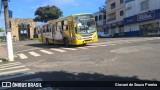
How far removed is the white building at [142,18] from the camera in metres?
44.7

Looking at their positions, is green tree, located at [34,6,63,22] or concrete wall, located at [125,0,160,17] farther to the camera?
green tree, located at [34,6,63,22]

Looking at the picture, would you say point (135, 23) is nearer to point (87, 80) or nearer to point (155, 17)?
→ point (155, 17)

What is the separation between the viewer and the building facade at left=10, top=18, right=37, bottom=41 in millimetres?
85625

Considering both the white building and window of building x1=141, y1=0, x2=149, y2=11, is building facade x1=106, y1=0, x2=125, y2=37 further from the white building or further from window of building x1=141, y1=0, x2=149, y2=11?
window of building x1=141, y1=0, x2=149, y2=11

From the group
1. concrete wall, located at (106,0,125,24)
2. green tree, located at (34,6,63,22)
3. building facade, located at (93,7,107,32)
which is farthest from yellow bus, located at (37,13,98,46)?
green tree, located at (34,6,63,22)

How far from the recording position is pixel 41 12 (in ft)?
267

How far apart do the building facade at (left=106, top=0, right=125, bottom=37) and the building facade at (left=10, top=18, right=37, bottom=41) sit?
98.7 ft

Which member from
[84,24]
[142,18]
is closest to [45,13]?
[142,18]

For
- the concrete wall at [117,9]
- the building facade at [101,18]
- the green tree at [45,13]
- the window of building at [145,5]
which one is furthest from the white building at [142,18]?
the green tree at [45,13]

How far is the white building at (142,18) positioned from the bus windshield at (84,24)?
2107cm

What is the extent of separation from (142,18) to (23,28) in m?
48.8

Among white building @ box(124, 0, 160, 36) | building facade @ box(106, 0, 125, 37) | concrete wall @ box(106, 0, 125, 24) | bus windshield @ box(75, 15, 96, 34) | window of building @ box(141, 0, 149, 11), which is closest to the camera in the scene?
bus windshield @ box(75, 15, 96, 34)

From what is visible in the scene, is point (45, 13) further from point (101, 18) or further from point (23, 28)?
point (101, 18)

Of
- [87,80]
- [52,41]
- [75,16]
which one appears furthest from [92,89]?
[52,41]
